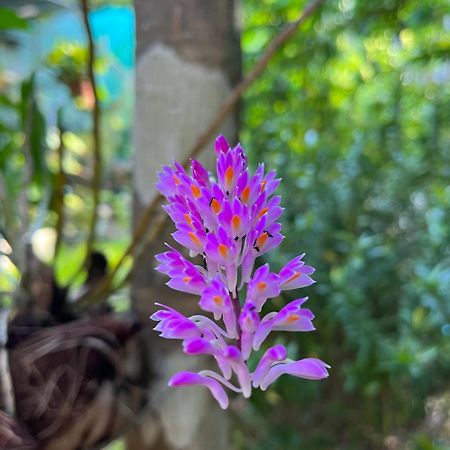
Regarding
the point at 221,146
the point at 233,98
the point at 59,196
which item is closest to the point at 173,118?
the point at 233,98

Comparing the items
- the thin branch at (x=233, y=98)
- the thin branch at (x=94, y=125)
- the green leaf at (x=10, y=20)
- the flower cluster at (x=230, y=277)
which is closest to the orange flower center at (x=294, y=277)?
the flower cluster at (x=230, y=277)

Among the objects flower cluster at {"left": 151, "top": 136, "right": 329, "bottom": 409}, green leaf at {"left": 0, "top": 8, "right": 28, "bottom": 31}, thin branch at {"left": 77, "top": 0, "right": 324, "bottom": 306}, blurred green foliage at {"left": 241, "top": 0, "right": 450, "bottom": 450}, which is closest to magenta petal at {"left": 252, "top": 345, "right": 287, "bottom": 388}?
flower cluster at {"left": 151, "top": 136, "right": 329, "bottom": 409}

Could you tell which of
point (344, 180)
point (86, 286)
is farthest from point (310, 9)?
point (86, 286)

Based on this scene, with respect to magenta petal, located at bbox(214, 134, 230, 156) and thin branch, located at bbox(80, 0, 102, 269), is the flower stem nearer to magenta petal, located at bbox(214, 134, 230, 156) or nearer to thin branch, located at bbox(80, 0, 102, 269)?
magenta petal, located at bbox(214, 134, 230, 156)

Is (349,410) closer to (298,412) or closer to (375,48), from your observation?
(298,412)

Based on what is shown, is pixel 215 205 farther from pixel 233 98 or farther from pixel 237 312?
pixel 233 98
